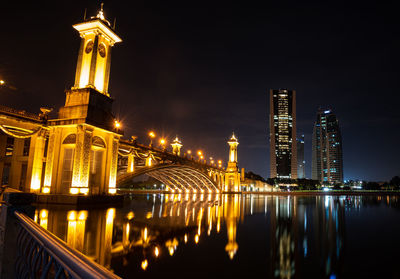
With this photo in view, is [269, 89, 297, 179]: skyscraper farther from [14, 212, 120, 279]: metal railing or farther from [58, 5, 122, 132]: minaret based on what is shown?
[14, 212, 120, 279]: metal railing

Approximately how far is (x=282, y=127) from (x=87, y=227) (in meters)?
194

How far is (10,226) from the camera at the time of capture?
3.71 metres

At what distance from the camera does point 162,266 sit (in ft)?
20.5

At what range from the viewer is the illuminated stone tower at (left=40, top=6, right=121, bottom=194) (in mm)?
22000

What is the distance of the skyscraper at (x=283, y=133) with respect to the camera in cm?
19238

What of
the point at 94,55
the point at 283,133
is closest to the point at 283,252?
the point at 94,55

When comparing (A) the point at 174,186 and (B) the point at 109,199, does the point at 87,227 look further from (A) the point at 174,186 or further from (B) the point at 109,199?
(A) the point at 174,186

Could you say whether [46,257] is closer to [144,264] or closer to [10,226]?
[10,226]

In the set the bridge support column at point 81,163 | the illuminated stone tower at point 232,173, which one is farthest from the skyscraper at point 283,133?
the bridge support column at point 81,163

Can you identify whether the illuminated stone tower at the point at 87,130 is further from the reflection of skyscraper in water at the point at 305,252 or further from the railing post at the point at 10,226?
the railing post at the point at 10,226

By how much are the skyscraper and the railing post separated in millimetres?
197851

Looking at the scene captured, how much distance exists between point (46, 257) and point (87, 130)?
68.8 ft

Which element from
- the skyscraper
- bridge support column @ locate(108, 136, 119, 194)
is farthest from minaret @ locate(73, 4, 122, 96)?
the skyscraper

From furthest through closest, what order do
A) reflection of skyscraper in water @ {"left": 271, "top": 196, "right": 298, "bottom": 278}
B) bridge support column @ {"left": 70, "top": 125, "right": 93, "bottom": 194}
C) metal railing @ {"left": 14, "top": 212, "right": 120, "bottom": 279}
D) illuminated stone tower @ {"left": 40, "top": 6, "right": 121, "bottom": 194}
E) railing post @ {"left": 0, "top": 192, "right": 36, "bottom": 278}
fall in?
illuminated stone tower @ {"left": 40, "top": 6, "right": 121, "bottom": 194} < bridge support column @ {"left": 70, "top": 125, "right": 93, "bottom": 194} < reflection of skyscraper in water @ {"left": 271, "top": 196, "right": 298, "bottom": 278} < railing post @ {"left": 0, "top": 192, "right": 36, "bottom": 278} < metal railing @ {"left": 14, "top": 212, "right": 120, "bottom": 279}
